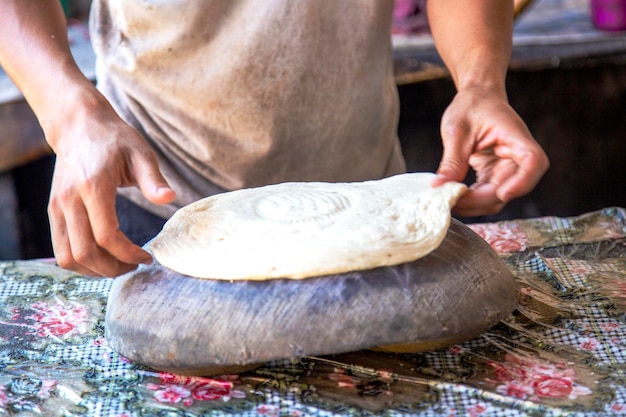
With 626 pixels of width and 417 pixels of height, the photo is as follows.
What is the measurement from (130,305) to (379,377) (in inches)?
15.3

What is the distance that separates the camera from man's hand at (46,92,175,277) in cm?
123

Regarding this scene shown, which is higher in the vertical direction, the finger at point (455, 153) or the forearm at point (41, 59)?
the forearm at point (41, 59)

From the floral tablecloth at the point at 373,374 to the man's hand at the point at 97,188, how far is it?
0.18 metres

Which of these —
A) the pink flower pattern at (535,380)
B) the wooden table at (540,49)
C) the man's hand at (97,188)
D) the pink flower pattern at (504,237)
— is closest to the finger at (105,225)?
the man's hand at (97,188)

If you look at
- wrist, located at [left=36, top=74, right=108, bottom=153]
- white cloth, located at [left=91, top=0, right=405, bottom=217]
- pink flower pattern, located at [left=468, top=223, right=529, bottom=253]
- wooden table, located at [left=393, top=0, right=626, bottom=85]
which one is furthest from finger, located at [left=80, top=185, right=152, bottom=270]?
wooden table, located at [left=393, top=0, right=626, bottom=85]

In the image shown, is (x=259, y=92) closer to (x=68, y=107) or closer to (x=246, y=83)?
(x=246, y=83)

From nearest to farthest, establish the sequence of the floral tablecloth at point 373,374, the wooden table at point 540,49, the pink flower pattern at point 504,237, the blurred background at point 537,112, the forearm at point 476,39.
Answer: the floral tablecloth at point 373,374
the forearm at point 476,39
the pink flower pattern at point 504,237
the blurred background at point 537,112
the wooden table at point 540,49

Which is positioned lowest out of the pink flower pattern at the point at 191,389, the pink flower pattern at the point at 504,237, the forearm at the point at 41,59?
the pink flower pattern at the point at 504,237

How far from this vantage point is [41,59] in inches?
56.2

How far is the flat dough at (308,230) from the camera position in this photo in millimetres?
1222

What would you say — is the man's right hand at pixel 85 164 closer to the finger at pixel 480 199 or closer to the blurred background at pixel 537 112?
the finger at pixel 480 199

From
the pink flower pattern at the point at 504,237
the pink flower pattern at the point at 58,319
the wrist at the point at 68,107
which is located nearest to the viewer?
the wrist at the point at 68,107

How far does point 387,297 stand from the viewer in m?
1.18

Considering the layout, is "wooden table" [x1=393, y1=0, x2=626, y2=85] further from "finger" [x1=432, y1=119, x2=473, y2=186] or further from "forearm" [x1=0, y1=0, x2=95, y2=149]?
"forearm" [x1=0, y1=0, x2=95, y2=149]
